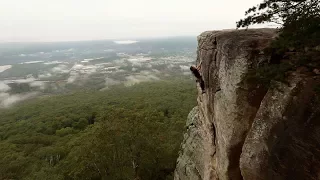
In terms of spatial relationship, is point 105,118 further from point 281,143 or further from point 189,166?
point 281,143

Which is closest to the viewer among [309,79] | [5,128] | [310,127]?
[310,127]

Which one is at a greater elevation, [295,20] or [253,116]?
[295,20]

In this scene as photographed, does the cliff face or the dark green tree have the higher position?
the dark green tree

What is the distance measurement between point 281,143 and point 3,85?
207963 mm

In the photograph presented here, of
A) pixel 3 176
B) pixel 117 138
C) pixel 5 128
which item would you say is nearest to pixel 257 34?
pixel 117 138

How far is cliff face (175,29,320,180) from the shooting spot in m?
7.18

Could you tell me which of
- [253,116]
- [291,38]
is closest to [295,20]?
[291,38]

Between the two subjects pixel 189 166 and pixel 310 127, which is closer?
pixel 310 127

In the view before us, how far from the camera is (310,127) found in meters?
6.94

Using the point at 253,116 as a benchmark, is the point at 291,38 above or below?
above

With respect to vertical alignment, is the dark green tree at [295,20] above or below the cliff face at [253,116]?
above

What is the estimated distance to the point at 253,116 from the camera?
9.67 m

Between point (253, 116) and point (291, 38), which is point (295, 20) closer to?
point (291, 38)

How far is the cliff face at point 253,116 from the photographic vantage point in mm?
7176
